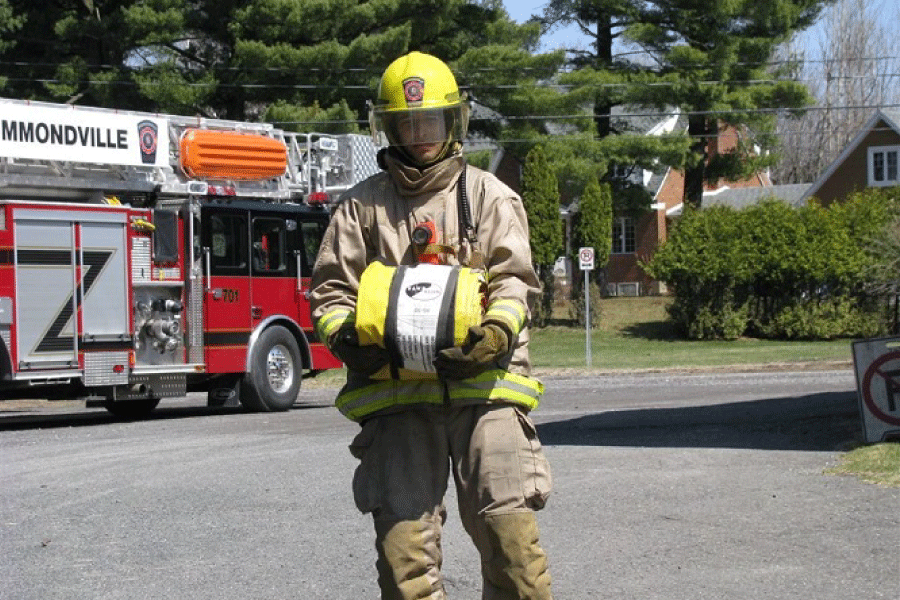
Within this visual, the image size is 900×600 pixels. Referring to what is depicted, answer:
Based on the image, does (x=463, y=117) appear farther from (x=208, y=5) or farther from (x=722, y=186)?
(x=722, y=186)

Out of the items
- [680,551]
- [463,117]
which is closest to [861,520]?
[680,551]

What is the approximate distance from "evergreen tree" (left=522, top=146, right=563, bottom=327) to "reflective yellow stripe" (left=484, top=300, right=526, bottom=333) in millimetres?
35455

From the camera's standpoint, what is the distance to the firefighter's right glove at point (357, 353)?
4.49m

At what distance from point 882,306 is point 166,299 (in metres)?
23.3

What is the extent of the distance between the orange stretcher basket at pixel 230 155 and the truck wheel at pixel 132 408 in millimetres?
3073

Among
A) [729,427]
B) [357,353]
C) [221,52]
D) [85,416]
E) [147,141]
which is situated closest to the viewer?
[357,353]

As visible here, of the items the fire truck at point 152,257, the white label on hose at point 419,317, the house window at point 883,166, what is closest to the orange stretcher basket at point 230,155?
the fire truck at point 152,257

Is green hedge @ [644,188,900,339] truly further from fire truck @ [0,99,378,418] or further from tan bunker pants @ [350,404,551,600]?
tan bunker pants @ [350,404,551,600]

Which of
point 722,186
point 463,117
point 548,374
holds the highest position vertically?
point 722,186

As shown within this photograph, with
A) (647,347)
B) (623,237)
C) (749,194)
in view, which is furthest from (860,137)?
(647,347)

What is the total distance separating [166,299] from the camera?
17219 mm

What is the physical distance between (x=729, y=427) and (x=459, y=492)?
31.7ft

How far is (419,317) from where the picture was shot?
14.4 feet

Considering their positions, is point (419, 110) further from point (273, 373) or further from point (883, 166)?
point (883, 166)
